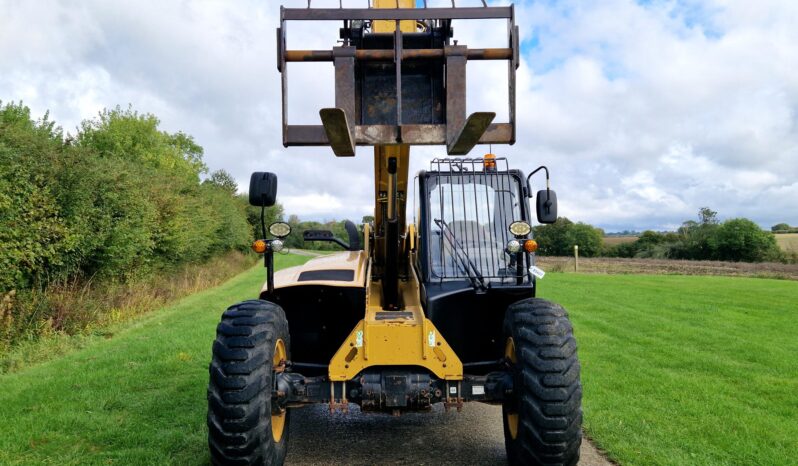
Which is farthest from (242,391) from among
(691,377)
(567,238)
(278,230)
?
(567,238)

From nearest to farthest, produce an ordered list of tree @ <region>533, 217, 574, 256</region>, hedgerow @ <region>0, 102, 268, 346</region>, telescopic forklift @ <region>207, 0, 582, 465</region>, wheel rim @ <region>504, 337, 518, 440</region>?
telescopic forklift @ <region>207, 0, 582, 465</region>
wheel rim @ <region>504, 337, 518, 440</region>
hedgerow @ <region>0, 102, 268, 346</region>
tree @ <region>533, 217, 574, 256</region>

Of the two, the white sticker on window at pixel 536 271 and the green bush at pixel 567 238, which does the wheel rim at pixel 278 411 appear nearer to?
the white sticker on window at pixel 536 271

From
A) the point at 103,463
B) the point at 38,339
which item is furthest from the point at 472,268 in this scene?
the point at 38,339

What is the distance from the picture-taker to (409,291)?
614 centimetres

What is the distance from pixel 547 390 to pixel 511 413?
0.71 metres

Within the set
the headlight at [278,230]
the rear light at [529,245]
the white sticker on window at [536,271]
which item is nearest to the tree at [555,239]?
the white sticker on window at [536,271]

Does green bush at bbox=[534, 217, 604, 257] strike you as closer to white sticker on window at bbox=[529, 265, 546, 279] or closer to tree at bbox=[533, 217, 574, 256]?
tree at bbox=[533, 217, 574, 256]

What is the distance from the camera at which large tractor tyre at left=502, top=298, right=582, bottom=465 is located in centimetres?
428

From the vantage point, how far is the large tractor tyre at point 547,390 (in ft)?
14.0

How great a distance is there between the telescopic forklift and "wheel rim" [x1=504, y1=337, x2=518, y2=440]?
3 cm

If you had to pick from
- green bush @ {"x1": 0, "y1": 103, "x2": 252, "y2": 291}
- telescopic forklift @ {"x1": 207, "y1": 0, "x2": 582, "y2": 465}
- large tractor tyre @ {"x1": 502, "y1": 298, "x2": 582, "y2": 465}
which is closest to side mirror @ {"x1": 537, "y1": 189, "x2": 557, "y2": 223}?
telescopic forklift @ {"x1": 207, "y1": 0, "x2": 582, "y2": 465}

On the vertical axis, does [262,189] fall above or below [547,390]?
above

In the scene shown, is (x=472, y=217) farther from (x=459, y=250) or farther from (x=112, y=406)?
(x=112, y=406)

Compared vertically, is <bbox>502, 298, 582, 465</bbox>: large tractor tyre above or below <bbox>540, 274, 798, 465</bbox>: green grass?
above
